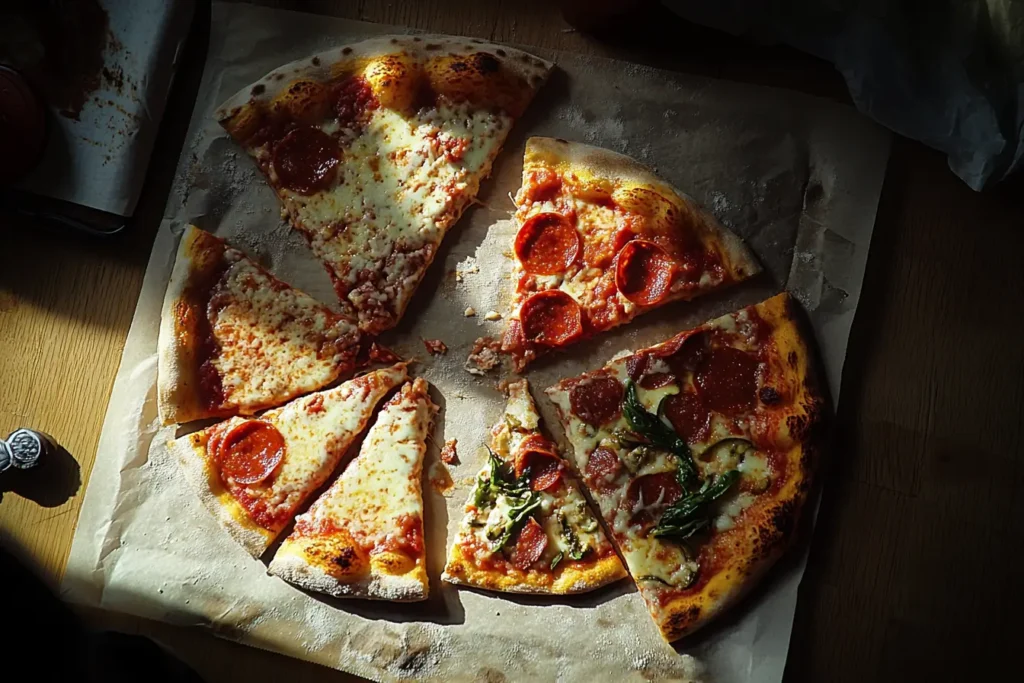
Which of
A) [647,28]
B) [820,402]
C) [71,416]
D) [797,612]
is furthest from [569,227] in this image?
[71,416]

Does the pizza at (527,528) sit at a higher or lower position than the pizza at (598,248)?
lower

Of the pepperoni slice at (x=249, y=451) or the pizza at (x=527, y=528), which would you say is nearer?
the pizza at (x=527, y=528)

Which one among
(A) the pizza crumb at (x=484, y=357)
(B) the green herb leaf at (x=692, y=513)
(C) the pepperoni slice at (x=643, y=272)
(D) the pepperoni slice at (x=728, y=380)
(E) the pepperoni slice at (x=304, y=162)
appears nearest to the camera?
(B) the green herb leaf at (x=692, y=513)

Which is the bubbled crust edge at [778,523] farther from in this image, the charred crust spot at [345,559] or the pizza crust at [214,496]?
the pizza crust at [214,496]

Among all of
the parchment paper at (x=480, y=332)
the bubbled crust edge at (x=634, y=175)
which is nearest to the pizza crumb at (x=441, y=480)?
the parchment paper at (x=480, y=332)

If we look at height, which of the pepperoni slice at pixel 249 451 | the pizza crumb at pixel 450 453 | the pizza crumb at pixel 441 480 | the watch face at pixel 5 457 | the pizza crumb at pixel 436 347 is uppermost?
the pizza crumb at pixel 436 347

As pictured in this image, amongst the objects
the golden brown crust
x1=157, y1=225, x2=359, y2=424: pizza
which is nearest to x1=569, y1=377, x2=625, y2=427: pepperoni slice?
x1=157, y1=225, x2=359, y2=424: pizza

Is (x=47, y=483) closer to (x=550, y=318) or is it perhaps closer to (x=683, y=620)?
(x=550, y=318)

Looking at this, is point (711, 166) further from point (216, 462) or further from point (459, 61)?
point (216, 462)
